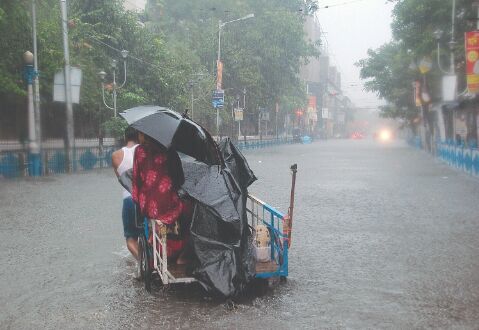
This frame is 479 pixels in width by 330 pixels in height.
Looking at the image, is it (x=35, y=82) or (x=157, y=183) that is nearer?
(x=157, y=183)

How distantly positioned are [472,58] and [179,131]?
16263mm

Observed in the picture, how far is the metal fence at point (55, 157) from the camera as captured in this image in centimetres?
1975

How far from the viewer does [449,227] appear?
29.6 feet

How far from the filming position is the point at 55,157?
22.0m

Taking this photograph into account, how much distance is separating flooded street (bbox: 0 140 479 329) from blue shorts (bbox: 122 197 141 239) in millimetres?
495

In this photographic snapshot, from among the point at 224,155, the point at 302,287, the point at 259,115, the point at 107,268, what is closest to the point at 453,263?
the point at 302,287

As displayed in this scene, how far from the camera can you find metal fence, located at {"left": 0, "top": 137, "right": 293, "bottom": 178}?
64.8ft

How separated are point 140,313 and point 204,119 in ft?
139

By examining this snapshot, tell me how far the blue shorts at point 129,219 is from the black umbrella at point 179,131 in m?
0.92

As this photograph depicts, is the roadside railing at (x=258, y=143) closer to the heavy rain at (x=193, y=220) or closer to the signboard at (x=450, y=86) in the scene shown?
the signboard at (x=450, y=86)

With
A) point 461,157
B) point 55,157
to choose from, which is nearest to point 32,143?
point 55,157

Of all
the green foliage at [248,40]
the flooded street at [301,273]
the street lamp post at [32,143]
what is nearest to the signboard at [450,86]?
the flooded street at [301,273]

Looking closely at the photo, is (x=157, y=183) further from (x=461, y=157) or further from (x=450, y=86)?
(x=450, y=86)

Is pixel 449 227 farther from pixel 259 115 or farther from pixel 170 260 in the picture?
pixel 259 115
